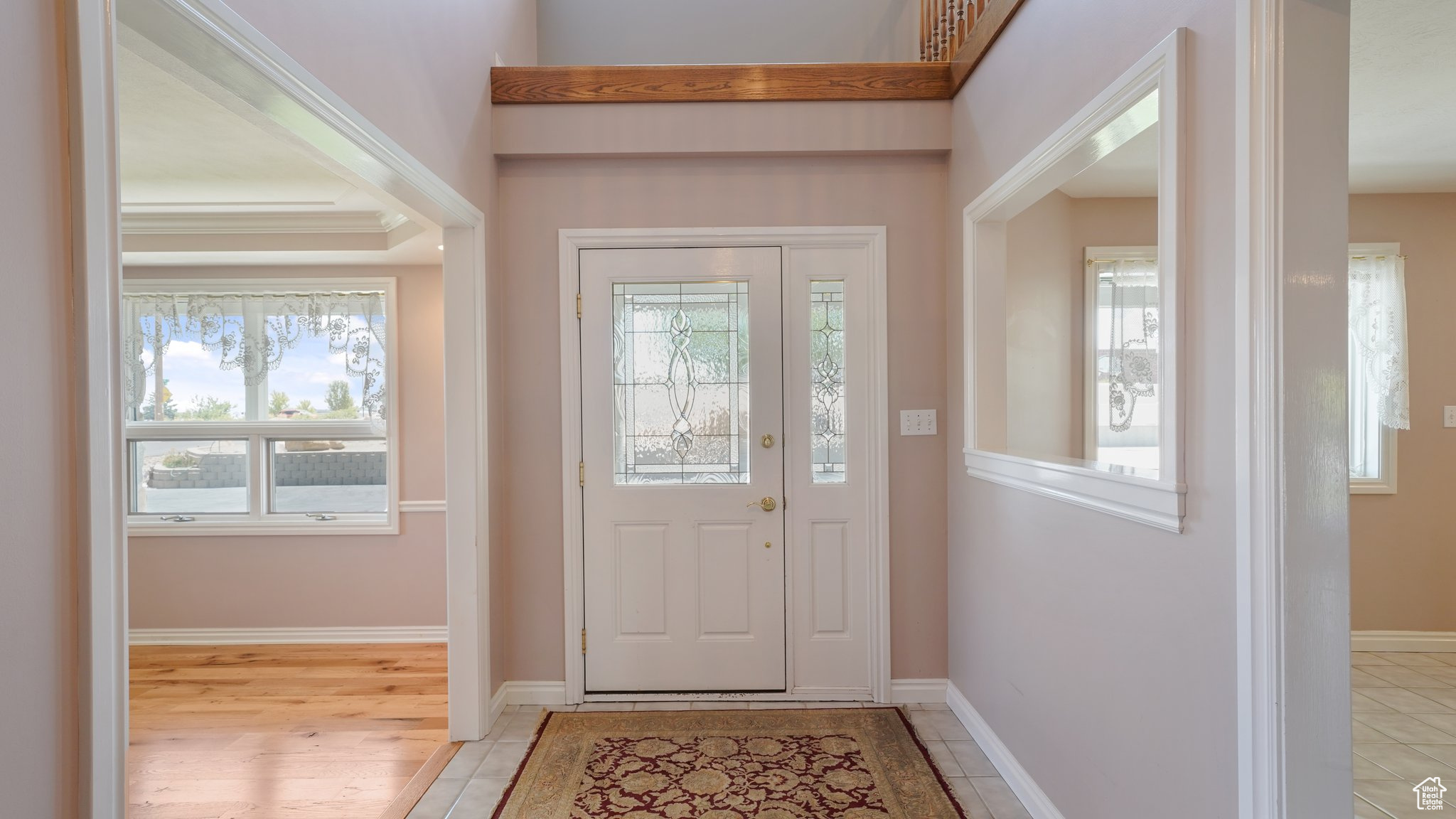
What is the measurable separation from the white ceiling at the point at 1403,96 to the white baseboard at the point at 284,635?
189 inches

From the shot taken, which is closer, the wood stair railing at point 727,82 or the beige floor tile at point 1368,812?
the beige floor tile at point 1368,812

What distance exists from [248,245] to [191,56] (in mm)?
2895

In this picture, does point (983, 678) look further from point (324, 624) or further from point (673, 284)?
point (324, 624)

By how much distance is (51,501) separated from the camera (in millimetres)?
991

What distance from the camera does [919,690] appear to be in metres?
2.99

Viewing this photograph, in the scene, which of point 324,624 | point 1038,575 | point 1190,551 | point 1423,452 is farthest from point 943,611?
point 324,624

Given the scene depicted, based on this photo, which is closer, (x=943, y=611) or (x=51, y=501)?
(x=51, y=501)

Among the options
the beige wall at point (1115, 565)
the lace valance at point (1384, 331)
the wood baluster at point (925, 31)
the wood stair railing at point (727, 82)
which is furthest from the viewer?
the lace valance at point (1384, 331)

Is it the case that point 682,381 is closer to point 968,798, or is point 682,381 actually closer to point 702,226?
point 702,226

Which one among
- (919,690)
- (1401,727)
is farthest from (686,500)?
(1401,727)

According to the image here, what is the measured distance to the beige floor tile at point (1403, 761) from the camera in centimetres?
245

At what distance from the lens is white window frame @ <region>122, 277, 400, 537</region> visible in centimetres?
402

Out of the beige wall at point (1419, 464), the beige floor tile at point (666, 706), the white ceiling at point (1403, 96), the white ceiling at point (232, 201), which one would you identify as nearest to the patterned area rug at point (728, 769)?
the beige floor tile at point (666, 706)

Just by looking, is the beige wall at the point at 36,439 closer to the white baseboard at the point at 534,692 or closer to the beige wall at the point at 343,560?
the white baseboard at the point at 534,692
